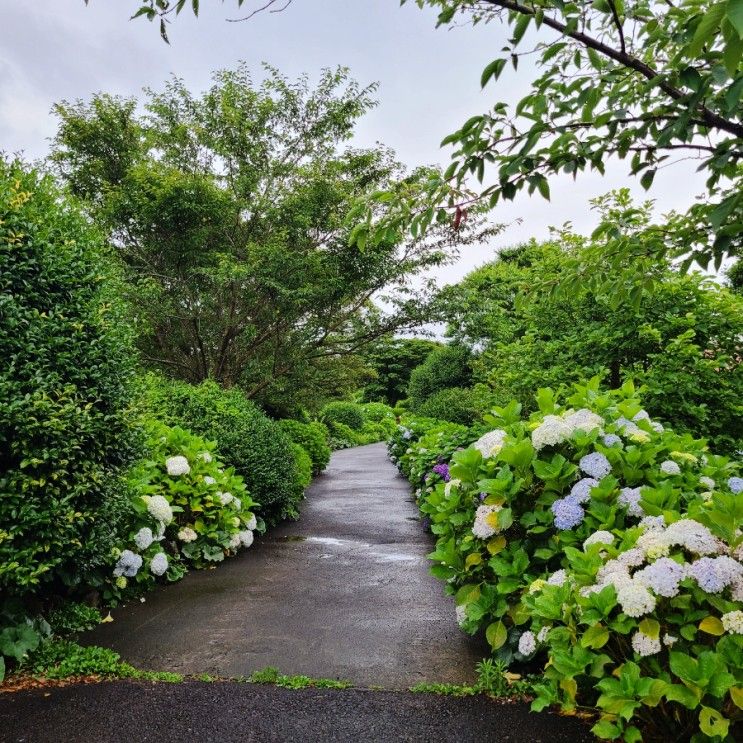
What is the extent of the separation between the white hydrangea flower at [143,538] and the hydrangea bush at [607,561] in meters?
2.46

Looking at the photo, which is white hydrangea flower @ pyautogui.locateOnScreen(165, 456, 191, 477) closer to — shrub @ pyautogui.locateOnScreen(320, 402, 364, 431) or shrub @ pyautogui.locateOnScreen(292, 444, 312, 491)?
shrub @ pyautogui.locateOnScreen(292, 444, 312, 491)

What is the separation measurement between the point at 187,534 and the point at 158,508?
73cm

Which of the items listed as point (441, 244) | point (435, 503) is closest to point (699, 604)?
point (435, 503)

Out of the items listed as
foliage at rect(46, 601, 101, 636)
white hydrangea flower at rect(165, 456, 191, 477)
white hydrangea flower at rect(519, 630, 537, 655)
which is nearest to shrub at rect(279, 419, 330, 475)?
white hydrangea flower at rect(165, 456, 191, 477)

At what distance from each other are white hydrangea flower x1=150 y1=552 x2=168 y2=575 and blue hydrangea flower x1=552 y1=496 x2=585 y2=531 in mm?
3332

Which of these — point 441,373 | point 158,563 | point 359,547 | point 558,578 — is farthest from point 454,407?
point 558,578

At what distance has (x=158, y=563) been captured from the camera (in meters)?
4.54

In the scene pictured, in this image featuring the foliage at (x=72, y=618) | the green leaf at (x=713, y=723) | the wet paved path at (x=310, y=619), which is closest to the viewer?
the green leaf at (x=713, y=723)

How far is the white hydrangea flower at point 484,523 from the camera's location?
3156 millimetres

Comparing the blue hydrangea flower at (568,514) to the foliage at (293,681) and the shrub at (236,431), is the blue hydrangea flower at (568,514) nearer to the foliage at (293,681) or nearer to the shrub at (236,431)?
the foliage at (293,681)

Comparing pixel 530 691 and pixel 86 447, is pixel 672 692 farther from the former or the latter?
pixel 86 447

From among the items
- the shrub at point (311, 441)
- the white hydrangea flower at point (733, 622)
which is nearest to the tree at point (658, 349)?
the white hydrangea flower at point (733, 622)

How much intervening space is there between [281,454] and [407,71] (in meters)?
5.80

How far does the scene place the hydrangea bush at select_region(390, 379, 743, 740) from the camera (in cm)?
203
